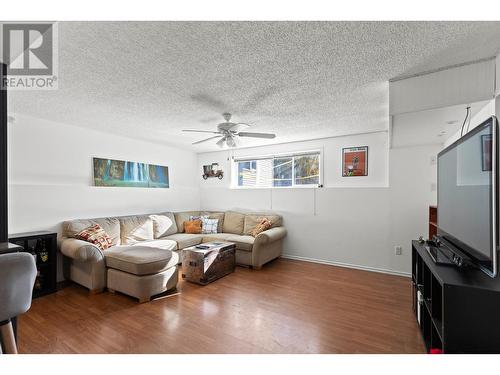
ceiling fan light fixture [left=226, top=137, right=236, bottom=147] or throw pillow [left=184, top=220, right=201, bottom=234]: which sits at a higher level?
ceiling fan light fixture [left=226, top=137, right=236, bottom=147]

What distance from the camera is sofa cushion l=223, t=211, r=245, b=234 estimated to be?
4.60 m

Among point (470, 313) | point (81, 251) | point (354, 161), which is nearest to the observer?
point (470, 313)

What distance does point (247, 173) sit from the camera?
5.22 m

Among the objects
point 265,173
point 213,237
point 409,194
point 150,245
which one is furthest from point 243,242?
point 409,194

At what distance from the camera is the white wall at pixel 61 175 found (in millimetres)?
2896

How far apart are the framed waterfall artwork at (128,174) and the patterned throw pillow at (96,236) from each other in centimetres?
86

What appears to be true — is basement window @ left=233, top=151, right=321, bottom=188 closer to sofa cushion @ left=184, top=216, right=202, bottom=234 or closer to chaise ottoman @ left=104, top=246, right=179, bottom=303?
sofa cushion @ left=184, top=216, right=202, bottom=234

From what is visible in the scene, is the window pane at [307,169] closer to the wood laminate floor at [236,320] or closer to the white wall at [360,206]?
the white wall at [360,206]

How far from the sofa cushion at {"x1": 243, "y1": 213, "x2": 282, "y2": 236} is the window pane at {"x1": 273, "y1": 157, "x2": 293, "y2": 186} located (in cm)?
74

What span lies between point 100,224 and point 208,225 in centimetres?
186

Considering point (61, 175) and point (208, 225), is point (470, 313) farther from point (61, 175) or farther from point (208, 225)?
point (61, 175)

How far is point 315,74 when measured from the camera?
1.95 m

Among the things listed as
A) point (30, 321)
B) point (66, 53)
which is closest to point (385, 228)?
point (66, 53)

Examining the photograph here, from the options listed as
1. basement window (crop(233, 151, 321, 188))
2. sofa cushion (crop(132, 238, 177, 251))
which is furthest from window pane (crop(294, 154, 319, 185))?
sofa cushion (crop(132, 238, 177, 251))
